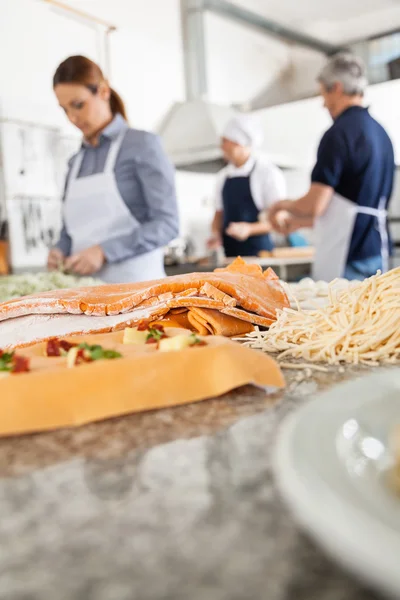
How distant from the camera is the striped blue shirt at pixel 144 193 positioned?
2012mm

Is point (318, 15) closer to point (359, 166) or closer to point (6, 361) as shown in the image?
point (359, 166)

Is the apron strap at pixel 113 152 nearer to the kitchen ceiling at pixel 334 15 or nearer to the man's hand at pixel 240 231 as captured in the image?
the man's hand at pixel 240 231

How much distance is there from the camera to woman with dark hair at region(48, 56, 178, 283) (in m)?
2.02

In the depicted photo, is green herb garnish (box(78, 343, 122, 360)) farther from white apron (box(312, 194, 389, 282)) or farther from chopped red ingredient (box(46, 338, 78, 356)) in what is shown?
white apron (box(312, 194, 389, 282))

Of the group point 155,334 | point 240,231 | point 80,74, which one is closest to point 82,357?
point 155,334

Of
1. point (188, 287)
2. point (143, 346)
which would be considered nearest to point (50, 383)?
point (143, 346)

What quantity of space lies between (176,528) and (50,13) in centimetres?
391

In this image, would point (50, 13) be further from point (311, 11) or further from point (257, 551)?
point (257, 551)

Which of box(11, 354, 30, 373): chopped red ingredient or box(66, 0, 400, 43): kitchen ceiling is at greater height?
box(66, 0, 400, 43): kitchen ceiling

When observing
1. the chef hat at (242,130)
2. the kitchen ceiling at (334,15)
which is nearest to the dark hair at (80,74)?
the chef hat at (242,130)

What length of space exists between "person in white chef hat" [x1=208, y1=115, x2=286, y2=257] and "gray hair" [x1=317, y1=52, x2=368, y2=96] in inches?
44.4

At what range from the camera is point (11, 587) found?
0.26m

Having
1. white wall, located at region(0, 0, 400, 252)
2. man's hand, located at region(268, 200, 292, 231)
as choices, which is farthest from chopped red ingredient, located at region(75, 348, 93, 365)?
white wall, located at region(0, 0, 400, 252)

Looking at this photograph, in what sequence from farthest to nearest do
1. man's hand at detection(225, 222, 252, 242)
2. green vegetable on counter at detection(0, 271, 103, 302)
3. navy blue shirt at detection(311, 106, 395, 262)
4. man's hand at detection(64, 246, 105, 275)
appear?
man's hand at detection(225, 222, 252, 242) → navy blue shirt at detection(311, 106, 395, 262) → man's hand at detection(64, 246, 105, 275) → green vegetable on counter at detection(0, 271, 103, 302)
